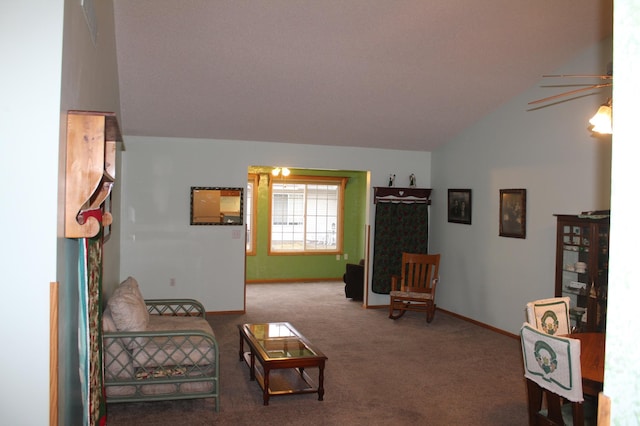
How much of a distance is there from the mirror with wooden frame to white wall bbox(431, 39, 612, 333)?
2.99 metres

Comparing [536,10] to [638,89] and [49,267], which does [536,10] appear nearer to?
[638,89]

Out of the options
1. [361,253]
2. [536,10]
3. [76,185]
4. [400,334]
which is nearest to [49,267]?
[76,185]

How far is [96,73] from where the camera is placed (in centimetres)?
335

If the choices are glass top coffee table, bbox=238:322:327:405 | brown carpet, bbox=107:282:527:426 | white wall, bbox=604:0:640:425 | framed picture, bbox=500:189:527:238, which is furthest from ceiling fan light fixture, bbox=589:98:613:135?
framed picture, bbox=500:189:527:238

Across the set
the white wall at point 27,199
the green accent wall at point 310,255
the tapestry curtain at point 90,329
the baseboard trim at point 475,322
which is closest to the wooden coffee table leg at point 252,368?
the tapestry curtain at point 90,329

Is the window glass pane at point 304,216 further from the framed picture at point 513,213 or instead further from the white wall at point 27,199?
the white wall at point 27,199

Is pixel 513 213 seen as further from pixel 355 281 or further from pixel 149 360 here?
pixel 149 360

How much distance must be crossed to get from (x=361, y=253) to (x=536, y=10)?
6.55 meters

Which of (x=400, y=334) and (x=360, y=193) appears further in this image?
(x=360, y=193)

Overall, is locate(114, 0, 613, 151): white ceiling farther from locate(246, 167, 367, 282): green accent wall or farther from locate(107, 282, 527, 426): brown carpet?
locate(246, 167, 367, 282): green accent wall

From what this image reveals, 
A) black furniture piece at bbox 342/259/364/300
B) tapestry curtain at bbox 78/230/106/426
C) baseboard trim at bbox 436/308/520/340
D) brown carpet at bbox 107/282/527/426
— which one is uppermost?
tapestry curtain at bbox 78/230/106/426

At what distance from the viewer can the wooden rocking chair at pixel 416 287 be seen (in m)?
6.95

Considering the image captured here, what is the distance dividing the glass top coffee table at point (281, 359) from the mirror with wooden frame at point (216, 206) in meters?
2.27

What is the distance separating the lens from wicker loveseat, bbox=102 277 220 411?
3752mm
